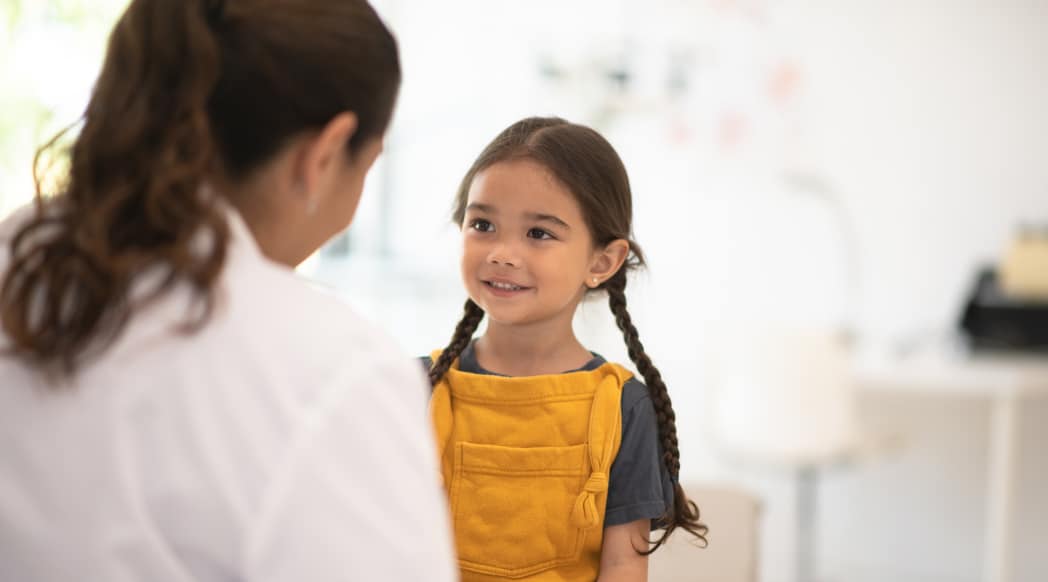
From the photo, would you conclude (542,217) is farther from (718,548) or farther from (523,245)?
(718,548)

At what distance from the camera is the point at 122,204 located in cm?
76

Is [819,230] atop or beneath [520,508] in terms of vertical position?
beneath

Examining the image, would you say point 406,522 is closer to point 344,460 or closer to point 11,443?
point 344,460

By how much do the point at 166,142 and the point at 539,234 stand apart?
468 mm

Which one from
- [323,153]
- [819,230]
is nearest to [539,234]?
[323,153]

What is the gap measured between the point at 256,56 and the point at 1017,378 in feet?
8.16

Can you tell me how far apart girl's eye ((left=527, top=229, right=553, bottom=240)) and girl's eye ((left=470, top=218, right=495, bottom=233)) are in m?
0.04

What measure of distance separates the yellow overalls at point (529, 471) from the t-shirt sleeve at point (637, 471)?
14 mm

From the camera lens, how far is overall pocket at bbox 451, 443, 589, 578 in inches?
44.2

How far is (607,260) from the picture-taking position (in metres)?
1.22

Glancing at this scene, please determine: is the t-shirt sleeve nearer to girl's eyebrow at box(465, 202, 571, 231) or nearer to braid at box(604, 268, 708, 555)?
braid at box(604, 268, 708, 555)

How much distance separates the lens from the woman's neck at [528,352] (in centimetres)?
119

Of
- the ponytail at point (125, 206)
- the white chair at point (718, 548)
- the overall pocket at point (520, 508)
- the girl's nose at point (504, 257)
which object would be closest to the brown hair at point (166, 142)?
the ponytail at point (125, 206)

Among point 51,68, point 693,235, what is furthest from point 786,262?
point 51,68
